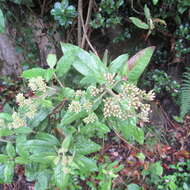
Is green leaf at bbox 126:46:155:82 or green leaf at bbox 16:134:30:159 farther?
green leaf at bbox 16:134:30:159

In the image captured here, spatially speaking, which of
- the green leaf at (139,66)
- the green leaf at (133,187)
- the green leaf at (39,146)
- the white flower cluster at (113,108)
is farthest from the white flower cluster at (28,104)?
the green leaf at (133,187)

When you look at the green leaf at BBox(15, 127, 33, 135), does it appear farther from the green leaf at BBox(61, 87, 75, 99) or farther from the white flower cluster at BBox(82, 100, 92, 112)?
the white flower cluster at BBox(82, 100, 92, 112)

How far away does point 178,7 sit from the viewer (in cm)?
178

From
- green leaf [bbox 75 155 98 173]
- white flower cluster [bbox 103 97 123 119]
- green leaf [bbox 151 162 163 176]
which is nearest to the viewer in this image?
white flower cluster [bbox 103 97 123 119]

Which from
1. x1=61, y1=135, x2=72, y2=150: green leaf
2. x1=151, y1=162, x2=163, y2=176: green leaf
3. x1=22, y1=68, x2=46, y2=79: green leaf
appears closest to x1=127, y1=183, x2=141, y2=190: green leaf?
x1=151, y1=162, x2=163, y2=176: green leaf

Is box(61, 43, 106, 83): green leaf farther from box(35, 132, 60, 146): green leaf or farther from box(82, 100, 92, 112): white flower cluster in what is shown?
box(35, 132, 60, 146): green leaf

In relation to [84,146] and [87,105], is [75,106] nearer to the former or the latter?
[87,105]

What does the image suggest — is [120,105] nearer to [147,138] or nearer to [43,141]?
[43,141]

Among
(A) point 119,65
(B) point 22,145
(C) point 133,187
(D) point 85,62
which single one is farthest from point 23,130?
(C) point 133,187

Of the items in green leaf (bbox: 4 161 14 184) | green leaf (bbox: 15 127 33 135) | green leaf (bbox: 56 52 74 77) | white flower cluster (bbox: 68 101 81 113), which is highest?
green leaf (bbox: 56 52 74 77)

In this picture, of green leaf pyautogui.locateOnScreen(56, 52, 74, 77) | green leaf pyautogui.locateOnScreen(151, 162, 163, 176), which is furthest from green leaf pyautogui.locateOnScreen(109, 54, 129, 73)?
green leaf pyautogui.locateOnScreen(151, 162, 163, 176)

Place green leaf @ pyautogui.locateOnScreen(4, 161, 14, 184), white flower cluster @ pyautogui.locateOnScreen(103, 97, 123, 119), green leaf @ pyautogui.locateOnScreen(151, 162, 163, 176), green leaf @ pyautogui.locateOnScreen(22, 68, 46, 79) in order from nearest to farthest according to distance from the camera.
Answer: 1. white flower cluster @ pyautogui.locateOnScreen(103, 97, 123, 119)
2. green leaf @ pyautogui.locateOnScreen(22, 68, 46, 79)
3. green leaf @ pyautogui.locateOnScreen(4, 161, 14, 184)
4. green leaf @ pyautogui.locateOnScreen(151, 162, 163, 176)

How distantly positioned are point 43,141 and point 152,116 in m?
1.55

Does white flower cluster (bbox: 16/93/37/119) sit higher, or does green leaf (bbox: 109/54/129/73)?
green leaf (bbox: 109/54/129/73)
